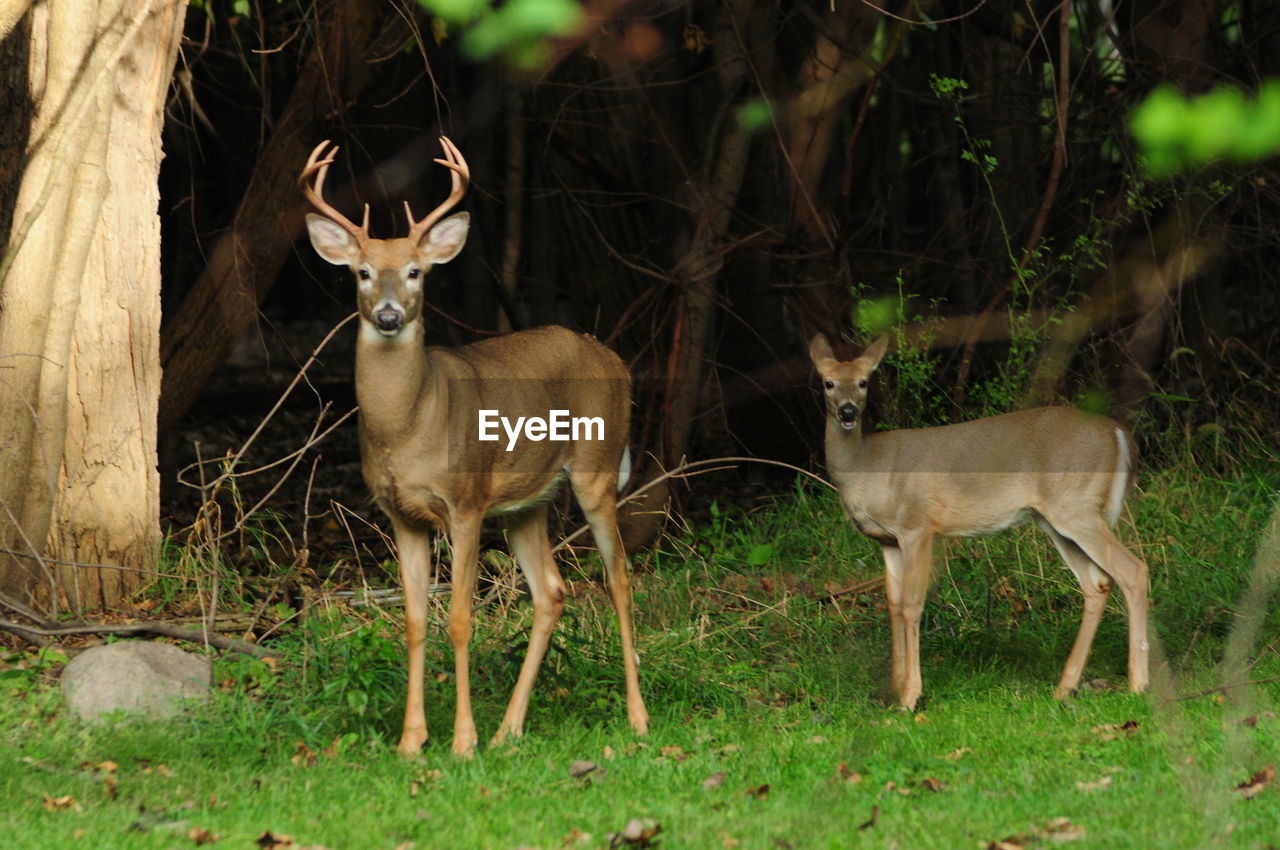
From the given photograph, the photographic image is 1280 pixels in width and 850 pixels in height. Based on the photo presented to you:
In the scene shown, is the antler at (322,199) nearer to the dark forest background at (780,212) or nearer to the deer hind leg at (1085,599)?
the dark forest background at (780,212)

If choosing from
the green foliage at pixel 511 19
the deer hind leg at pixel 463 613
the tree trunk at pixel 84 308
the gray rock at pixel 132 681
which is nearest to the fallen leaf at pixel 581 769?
the deer hind leg at pixel 463 613

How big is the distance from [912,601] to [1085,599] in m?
0.79

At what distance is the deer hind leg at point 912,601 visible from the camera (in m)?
6.59

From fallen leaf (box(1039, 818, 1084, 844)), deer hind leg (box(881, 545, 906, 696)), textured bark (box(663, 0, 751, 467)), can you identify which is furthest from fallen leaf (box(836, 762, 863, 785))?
textured bark (box(663, 0, 751, 467))

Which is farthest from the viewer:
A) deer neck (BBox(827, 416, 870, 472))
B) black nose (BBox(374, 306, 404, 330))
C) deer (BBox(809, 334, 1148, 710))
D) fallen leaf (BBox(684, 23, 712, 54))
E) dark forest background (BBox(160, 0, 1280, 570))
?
fallen leaf (BBox(684, 23, 712, 54))

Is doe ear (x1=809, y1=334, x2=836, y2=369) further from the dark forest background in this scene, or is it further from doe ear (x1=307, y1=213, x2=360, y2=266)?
doe ear (x1=307, y1=213, x2=360, y2=266)

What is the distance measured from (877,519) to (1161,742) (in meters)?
1.84

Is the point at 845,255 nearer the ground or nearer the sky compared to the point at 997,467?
nearer the sky

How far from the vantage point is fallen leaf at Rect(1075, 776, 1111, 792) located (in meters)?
4.96

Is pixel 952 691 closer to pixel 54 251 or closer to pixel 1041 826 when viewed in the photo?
pixel 1041 826

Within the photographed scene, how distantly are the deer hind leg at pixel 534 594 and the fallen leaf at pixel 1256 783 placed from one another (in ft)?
8.04

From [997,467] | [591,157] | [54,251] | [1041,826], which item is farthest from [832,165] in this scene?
[1041,826]

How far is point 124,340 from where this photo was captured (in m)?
7.42

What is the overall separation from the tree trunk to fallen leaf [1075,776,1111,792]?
3.91 metres
